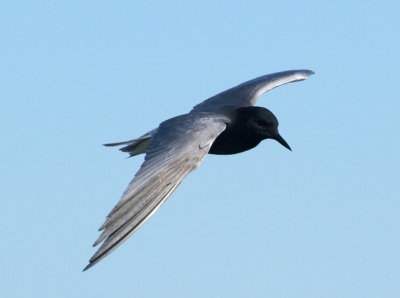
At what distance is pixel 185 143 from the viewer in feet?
39.3

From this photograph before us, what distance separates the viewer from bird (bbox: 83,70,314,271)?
9984 millimetres

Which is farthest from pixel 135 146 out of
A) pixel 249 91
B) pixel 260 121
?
pixel 249 91

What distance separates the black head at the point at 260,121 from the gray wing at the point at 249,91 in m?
0.56

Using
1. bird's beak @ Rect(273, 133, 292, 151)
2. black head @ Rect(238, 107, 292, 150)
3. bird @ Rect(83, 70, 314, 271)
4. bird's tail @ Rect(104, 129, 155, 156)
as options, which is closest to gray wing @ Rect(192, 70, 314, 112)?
bird @ Rect(83, 70, 314, 271)

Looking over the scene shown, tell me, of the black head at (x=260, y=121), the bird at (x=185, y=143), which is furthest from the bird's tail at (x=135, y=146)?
the black head at (x=260, y=121)

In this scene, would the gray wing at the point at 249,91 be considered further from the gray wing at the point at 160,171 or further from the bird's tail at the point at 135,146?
the gray wing at the point at 160,171

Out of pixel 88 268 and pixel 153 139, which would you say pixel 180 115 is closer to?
pixel 153 139

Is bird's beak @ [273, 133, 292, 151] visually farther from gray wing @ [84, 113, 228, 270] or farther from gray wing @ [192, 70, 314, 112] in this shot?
gray wing @ [84, 113, 228, 270]

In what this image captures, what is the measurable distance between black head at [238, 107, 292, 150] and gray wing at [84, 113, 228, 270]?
731 mm

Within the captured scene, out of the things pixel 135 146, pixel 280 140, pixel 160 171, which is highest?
pixel 135 146

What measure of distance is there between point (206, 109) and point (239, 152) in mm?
1041

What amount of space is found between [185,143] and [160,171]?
1.07 meters

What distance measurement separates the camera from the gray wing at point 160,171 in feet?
32.2

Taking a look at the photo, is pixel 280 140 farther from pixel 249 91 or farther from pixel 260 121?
pixel 249 91
